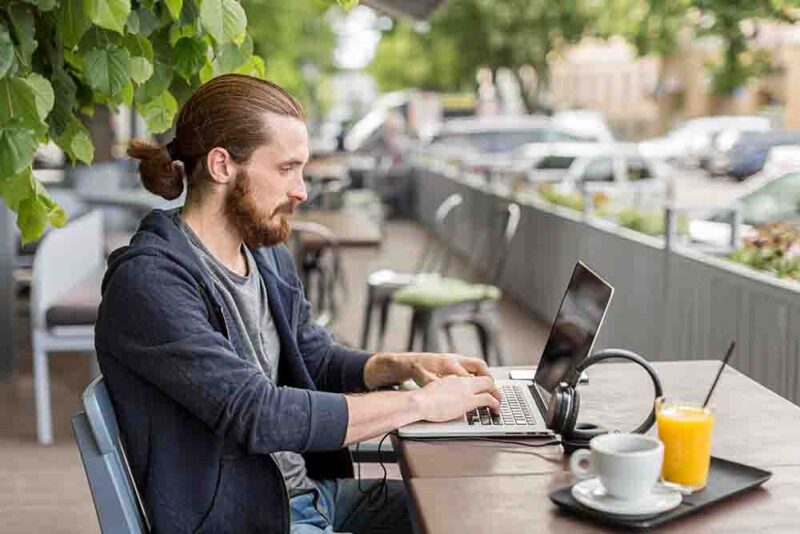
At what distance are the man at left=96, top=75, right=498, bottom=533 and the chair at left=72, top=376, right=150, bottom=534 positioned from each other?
0.07 m

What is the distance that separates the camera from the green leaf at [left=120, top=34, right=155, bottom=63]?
285cm

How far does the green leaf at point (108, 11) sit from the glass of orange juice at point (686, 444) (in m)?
1.26

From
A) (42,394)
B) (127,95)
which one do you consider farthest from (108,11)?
(42,394)

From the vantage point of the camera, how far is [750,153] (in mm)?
27969

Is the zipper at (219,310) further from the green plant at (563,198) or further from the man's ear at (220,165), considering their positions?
the green plant at (563,198)

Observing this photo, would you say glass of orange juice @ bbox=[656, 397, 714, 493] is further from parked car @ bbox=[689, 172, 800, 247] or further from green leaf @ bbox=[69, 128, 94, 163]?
parked car @ bbox=[689, 172, 800, 247]

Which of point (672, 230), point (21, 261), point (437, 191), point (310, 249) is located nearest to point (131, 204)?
point (21, 261)

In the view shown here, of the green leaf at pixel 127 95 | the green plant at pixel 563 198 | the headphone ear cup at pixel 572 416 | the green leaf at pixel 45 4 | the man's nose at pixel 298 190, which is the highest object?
the green leaf at pixel 45 4

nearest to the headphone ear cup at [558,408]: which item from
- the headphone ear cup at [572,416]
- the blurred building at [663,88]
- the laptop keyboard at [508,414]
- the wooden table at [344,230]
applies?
the headphone ear cup at [572,416]

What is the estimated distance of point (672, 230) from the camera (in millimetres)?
6535

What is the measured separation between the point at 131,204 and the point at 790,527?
8845 mm

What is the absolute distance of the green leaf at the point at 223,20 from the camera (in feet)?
8.45

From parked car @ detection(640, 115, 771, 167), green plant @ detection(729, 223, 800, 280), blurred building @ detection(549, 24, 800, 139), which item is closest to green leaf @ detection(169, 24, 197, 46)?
green plant @ detection(729, 223, 800, 280)

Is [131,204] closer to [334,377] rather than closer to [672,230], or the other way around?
[672,230]
